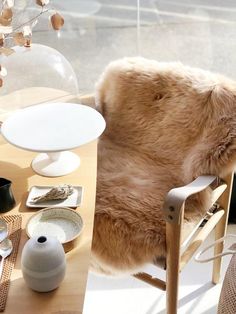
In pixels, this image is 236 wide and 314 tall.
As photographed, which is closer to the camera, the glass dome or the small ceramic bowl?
the small ceramic bowl

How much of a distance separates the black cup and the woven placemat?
0.03 m

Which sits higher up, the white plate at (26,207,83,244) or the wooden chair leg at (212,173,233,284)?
the white plate at (26,207,83,244)

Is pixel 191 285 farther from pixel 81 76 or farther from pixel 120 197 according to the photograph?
pixel 81 76

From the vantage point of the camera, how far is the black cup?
130 cm

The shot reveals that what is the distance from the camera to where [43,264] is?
1.04 metres

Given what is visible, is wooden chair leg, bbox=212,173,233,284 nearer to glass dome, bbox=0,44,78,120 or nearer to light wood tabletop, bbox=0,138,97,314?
light wood tabletop, bbox=0,138,97,314

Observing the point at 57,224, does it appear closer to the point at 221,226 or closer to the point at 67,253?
the point at 67,253

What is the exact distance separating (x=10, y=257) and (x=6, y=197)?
8.2 inches

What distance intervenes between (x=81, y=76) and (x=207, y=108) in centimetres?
86

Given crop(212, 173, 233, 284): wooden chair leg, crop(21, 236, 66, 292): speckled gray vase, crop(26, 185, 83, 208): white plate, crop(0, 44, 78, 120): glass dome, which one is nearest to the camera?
crop(21, 236, 66, 292): speckled gray vase

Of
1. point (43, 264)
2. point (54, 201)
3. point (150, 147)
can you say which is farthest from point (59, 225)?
point (150, 147)

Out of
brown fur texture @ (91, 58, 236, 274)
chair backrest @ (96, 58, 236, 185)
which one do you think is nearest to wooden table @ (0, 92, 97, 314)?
brown fur texture @ (91, 58, 236, 274)

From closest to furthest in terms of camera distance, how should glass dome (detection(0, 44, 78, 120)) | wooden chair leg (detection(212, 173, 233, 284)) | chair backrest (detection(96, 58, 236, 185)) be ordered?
1. chair backrest (detection(96, 58, 236, 185))
2. wooden chair leg (detection(212, 173, 233, 284))
3. glass dome (detection(0, 44, 78, 120))

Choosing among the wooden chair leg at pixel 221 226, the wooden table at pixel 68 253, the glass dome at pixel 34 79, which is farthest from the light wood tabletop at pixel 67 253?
the wooden chair leg at pixel 221 226
